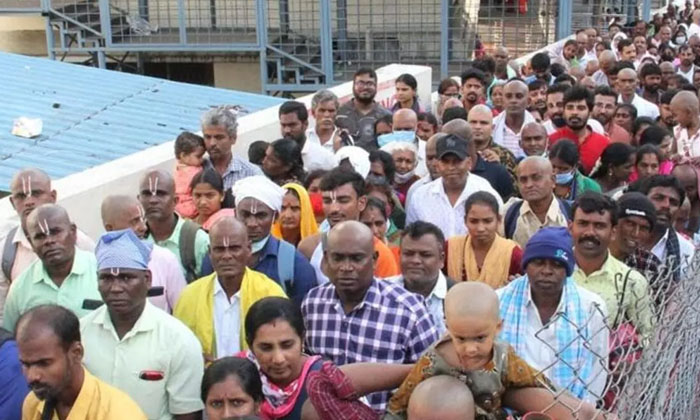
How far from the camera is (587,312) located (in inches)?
145

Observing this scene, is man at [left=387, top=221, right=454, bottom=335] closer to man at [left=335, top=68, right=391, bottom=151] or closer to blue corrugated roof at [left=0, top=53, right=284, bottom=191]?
man at [left=335, top=68, right=391, bottom=151]

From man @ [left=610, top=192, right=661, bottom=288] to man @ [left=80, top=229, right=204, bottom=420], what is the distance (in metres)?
2.33

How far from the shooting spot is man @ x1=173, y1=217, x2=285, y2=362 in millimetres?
3965

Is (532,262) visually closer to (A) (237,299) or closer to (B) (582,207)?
(B) (582,207)

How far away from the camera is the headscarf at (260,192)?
4680 mm

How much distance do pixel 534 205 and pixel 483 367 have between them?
2694mm

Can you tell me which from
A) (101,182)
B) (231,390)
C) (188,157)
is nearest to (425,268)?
(231,390)

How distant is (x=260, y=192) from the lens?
4.71 meters

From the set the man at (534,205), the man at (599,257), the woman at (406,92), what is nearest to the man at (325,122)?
the woman at (406,92)

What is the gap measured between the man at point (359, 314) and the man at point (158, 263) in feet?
2.56

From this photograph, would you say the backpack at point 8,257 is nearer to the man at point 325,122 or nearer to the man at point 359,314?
the man at point 359,314

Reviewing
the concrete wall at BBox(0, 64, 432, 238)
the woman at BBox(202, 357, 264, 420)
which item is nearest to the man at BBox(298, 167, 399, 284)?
the woman at BBox(202, 357, 264, 420)

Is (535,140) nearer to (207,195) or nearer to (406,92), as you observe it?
(207,195)

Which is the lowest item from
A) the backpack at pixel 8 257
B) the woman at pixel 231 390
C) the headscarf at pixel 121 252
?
the woman at pixel 231 390
